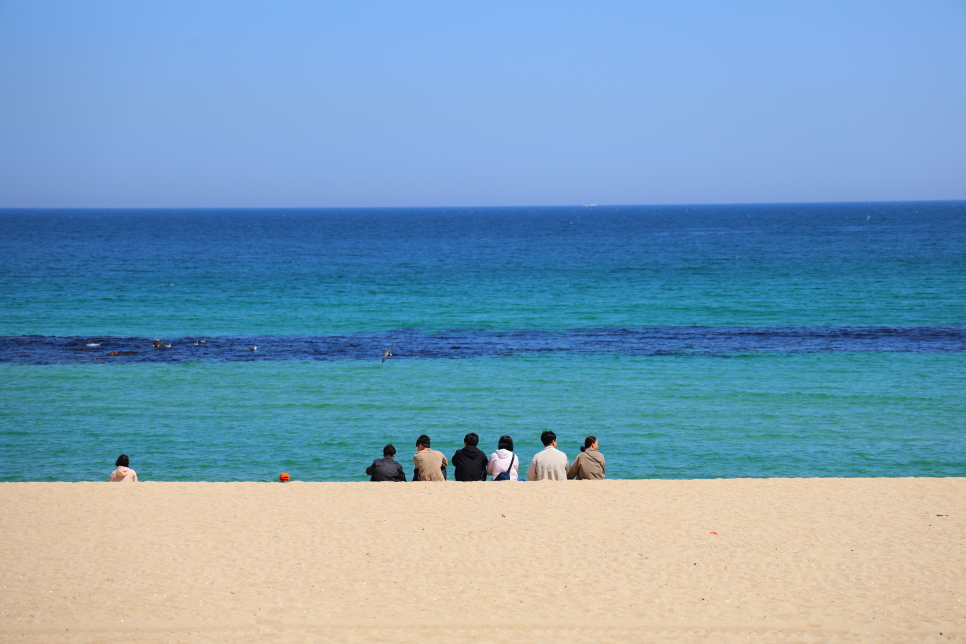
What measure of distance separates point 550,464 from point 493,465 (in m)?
0.92

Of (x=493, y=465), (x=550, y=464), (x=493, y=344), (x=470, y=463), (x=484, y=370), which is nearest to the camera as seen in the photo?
(x=550, y=464)

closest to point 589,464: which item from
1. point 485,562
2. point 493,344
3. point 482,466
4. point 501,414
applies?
point 482,466

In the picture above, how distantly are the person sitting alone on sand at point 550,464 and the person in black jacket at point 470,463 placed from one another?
0.80 meters

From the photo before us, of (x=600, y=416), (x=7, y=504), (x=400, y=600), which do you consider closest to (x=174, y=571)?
(x=400, y=600)

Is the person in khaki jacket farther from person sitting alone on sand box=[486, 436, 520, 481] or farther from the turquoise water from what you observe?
the turquoise water

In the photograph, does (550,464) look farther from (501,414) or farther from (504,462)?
(501,414)

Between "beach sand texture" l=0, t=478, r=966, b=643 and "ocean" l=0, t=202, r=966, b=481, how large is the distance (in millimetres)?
4110

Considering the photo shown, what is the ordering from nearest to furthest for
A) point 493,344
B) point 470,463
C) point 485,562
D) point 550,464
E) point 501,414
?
point 485,562 → point 550,464 → point 470,463 → point 501,414 → point 493,344

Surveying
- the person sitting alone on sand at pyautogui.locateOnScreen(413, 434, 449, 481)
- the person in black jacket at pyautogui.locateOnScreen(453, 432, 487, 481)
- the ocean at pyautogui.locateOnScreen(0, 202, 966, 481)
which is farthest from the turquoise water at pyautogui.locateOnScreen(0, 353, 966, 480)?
the person in black jacket at pyautogui.locateOnScreen(453, 432, 487, 481)

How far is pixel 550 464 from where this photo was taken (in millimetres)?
12484

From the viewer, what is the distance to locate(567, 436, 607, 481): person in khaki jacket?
12.7 meters

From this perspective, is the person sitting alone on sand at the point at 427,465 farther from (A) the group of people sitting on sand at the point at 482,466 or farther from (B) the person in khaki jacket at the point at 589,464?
(B) the person in khaki jacket at the point at 589,464

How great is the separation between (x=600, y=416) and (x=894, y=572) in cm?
1133

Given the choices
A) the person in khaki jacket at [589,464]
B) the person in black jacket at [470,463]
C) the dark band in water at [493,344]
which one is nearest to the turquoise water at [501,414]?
the dark band in water at [493,344]
